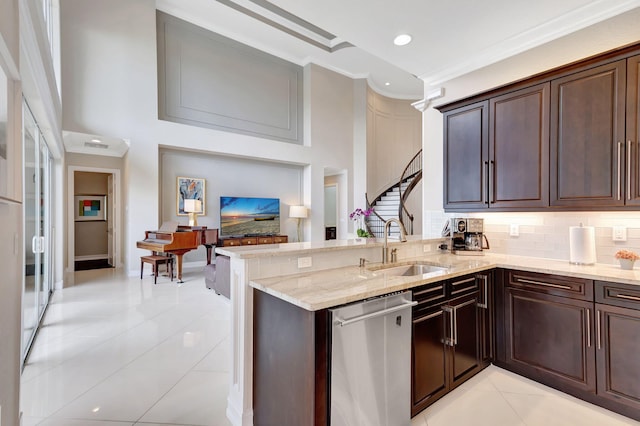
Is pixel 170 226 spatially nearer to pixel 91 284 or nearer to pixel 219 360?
pixel 91 284

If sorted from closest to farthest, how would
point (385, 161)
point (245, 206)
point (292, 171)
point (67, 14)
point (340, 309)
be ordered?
point (340, 309) < point (67, 14) < point (245, 206) < point (292, 171) < point (385, 161)

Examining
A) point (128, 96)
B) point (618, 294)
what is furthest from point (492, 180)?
point (128, 96)

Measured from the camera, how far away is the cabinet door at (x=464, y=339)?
2114mm

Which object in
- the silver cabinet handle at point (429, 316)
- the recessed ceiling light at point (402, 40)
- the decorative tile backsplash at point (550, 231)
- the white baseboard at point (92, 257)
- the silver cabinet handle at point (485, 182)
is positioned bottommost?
the white baseboard at point (92, 257)

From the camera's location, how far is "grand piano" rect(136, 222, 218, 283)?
508 cm

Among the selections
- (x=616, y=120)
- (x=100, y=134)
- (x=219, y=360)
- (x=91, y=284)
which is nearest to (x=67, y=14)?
(x=100, y=134)

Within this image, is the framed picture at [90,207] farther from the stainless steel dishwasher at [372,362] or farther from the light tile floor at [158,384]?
the stainless steel dishwasher at [372,362]

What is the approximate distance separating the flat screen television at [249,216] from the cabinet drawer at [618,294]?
6.43 metres

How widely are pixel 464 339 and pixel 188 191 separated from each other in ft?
20.1

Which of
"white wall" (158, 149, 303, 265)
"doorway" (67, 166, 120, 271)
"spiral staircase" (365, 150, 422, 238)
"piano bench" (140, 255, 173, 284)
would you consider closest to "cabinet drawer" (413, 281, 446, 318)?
"piano bench" (140, 255, 173, 284)

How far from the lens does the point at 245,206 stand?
741cm

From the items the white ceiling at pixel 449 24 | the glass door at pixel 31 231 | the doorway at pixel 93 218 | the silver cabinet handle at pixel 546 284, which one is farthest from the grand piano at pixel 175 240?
the silver cabinet handle at pixel 546 284

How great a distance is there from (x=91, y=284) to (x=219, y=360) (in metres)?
3.97

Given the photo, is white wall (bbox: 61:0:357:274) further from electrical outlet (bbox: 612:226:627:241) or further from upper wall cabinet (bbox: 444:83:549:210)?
electrical outlet (bbox: 612:226:627:241)
